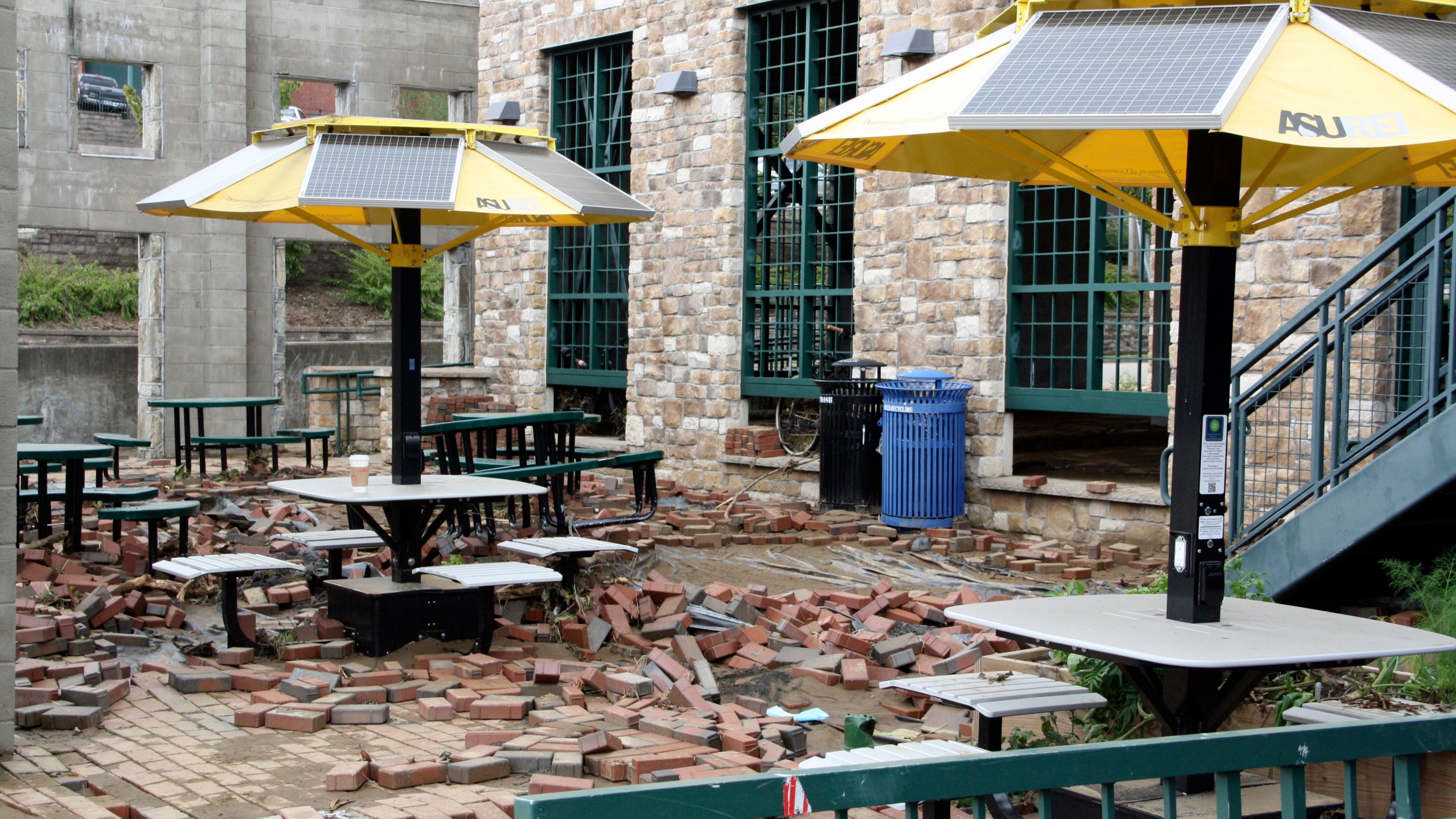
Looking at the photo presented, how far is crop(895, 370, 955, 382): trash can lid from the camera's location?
36.6 ft

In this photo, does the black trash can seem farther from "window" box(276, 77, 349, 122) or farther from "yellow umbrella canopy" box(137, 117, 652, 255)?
"window" box(276, 77, 349, 122)

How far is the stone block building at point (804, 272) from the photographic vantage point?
1098 cm

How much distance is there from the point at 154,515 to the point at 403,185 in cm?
305

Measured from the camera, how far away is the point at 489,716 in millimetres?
6188

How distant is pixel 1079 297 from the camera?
11.3 meters

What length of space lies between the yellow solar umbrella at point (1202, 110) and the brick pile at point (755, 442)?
8720mm

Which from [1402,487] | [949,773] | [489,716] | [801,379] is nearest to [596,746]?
[489,716]

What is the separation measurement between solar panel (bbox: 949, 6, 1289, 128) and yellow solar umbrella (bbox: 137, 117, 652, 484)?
3654mm

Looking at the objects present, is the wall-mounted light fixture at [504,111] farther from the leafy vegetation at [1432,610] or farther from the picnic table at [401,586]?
the leafy vegetation at [1432,610]

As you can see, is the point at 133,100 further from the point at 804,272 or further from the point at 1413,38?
the point at 1413,38

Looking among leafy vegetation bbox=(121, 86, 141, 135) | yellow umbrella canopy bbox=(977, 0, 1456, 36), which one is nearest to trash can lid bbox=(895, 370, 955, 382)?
yellow umbrella canopy bbox=(977, 0, 1456, 36)

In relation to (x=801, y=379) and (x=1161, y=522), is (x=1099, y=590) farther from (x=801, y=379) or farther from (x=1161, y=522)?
(x=801, y=379)

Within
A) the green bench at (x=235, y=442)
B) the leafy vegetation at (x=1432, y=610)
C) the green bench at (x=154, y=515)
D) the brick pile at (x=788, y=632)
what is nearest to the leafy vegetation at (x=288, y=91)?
the green bench at (x=235, y=442)

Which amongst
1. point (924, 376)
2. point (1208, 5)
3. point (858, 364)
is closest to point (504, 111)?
point (858, 364)
